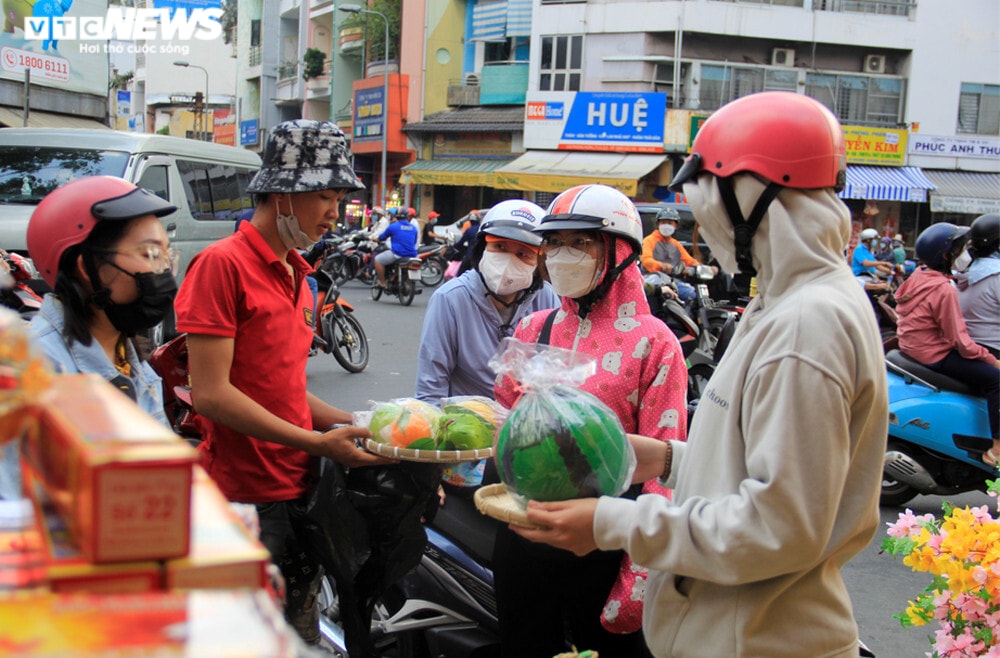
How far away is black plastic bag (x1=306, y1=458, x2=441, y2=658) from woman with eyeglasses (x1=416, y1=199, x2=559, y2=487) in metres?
0.57

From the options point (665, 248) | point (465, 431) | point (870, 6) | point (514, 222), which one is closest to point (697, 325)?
point (665, 248)

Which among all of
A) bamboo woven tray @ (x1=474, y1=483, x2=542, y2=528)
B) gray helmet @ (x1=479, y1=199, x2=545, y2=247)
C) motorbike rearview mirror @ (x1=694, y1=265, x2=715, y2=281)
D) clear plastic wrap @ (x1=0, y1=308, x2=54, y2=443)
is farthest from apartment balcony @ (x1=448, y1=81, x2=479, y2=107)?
clear plastic wrap @ (x1=0, y1=308, x2=54, y2=443)

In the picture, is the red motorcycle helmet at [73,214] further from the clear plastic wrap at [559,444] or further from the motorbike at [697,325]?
the motorbike at [697,325]

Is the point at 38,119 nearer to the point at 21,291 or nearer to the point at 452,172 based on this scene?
the point at 452,172

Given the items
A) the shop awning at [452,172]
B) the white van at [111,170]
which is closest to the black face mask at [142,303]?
the white van at [111,170]

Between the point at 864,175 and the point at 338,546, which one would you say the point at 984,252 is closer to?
the point at 338,546

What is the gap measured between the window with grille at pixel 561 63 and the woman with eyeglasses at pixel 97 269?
27910mm

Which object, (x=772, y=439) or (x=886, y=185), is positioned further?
(x=886, y=185)

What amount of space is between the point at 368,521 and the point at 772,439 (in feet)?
4.80

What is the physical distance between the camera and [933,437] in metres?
5.61

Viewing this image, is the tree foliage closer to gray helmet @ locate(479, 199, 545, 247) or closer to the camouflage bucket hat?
gray helmet @ locate(479, 199, 545, 247)

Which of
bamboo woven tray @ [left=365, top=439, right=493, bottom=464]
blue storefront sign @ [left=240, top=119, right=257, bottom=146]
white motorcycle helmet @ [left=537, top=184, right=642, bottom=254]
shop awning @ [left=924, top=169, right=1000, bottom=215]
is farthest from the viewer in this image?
blue storefront sign @ [left=240, top=119, right=257, bottom=146]

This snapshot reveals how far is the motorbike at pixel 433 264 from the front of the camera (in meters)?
19.2

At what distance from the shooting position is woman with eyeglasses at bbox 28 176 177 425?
1.97 metres
